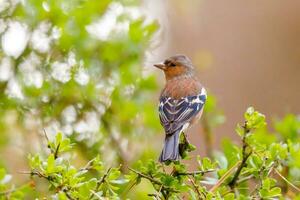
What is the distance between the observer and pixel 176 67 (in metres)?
6.09

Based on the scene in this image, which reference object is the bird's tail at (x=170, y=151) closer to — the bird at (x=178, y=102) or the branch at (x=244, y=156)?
the bird at (x=178, y=102)

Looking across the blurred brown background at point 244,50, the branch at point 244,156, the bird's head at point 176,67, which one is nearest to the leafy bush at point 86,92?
the branch at point 244,156

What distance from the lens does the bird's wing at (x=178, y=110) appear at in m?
4.61

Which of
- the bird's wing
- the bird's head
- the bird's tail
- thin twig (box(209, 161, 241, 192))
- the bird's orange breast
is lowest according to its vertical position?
thin twig (box(209, 161, 241, 192))

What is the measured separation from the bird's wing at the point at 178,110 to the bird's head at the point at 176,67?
0.82 metres

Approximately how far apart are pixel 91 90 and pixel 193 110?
70 cm

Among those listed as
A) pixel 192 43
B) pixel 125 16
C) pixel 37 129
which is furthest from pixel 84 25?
pixel 192 43

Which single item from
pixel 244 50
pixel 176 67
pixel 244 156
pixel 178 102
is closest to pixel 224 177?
pixel 244 156

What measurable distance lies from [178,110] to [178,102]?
161mm

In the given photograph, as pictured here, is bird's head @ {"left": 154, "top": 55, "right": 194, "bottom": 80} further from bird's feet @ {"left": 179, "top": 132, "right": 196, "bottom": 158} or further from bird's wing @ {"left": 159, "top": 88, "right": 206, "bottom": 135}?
bird's feet @ {"left": 179, "top": 132, "right": 196, "bottom": 158}

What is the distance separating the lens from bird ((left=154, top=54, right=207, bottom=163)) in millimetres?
4227

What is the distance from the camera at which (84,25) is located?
4.66 m

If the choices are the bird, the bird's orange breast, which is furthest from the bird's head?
the bird's orange breast

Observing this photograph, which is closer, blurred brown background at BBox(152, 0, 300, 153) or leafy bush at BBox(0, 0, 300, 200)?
leafy bush at BBox(0, 0, 300, 200)
